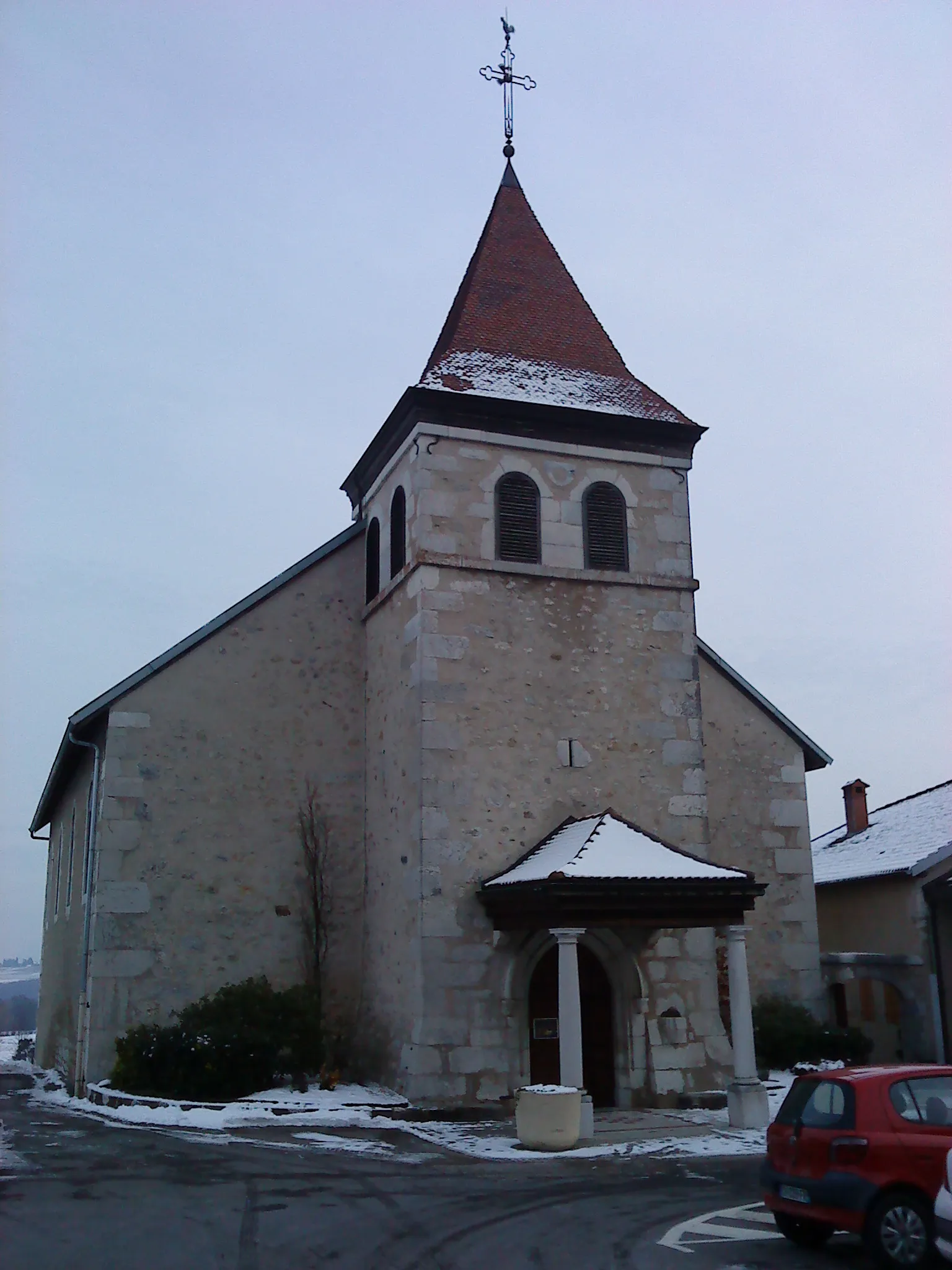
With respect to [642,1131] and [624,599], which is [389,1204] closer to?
[642,1131]

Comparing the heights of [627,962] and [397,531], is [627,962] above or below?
below

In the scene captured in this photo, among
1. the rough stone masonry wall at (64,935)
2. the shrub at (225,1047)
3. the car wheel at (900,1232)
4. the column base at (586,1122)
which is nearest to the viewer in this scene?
the car wheel at (900,1232)

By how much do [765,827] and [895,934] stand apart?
9.35 ft

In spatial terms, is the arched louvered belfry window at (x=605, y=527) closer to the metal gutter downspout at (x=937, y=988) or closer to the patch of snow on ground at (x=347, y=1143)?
the metal gutter downspout at (x=937, y=988)

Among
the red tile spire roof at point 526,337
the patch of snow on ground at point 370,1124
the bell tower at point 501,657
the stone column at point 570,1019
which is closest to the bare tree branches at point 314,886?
the bell tower at point 501,657

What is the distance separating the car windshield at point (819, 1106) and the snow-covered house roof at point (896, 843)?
1177 centimetres

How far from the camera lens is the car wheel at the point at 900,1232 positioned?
24.6 ft

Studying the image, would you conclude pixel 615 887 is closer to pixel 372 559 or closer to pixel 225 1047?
pixel 225 1047

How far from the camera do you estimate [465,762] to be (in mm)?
16359

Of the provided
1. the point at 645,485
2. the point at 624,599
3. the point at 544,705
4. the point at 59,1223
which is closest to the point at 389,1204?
the point at 59,1223

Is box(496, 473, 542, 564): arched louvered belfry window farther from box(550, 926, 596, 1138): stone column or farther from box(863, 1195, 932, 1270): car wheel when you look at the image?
box(863, 1195, 932, 1270): car wheel

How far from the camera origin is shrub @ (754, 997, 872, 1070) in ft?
59.1

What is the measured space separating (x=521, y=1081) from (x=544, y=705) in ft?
16.3

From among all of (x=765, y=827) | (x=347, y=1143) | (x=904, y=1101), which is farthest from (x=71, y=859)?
(x=904, y=1101)
